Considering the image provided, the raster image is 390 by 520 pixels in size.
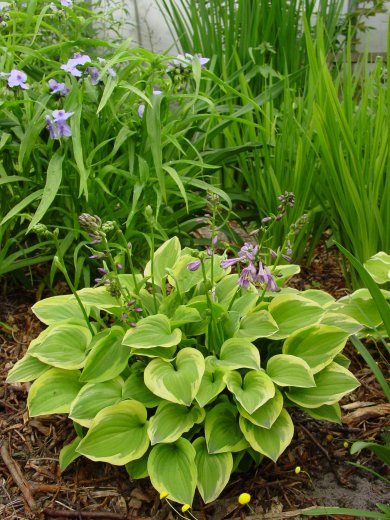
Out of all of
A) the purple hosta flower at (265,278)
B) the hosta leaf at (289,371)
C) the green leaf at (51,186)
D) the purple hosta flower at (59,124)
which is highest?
the purple hosta flower at (59,124)

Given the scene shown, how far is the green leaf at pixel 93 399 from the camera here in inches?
49.6

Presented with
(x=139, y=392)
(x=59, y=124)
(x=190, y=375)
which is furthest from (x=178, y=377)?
(x=59, y=124)

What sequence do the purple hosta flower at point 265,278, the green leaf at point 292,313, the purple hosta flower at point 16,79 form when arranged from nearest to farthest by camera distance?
the purple hosta flower at point 265,278 → the green leaf at point 292,313 → the purple hosta flower at point 16,79

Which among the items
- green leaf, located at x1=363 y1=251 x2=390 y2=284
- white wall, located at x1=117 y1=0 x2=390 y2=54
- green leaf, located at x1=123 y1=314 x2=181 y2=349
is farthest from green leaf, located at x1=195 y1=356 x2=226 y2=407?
white wall, located at x1=117 y1=0 x2=390 y2=54

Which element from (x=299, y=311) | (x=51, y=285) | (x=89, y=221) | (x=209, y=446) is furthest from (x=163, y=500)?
(x=51, y=285)

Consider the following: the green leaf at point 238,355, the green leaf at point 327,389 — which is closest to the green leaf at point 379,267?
the green leaf at point 327,389

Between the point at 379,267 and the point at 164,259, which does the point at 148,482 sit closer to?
the point at 164,259

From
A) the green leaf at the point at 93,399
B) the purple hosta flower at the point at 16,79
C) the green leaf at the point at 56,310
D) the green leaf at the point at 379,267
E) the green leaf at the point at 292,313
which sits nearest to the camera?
the green leaf at the point at 93,399

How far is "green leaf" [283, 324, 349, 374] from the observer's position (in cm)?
133

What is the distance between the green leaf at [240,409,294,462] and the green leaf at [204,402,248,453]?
40 millimetres

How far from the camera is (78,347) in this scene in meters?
1.39

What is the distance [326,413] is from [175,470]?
0.39 meters

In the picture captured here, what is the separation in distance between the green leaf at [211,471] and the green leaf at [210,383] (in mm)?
136

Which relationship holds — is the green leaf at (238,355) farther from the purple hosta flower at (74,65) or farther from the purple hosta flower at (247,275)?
the purple hosta flower at (74,65)
